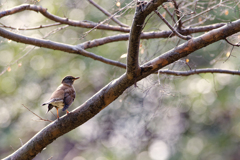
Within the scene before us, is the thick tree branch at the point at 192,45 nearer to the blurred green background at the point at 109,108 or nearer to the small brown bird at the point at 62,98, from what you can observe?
the small brown bird at the point at 62,98

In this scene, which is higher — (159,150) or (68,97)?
(68,97)

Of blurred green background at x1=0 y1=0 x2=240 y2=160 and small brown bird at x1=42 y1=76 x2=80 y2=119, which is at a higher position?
small brown bird at x1=42 y1=76 x2=80 y2=119

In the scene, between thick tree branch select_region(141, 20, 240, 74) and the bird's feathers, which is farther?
the bird's feathers

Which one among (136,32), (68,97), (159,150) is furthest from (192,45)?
(159,150)

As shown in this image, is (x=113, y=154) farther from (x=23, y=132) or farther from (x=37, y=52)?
(x=37, y=52)

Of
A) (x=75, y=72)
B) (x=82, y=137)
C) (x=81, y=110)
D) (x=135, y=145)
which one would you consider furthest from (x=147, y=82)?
(x=82, y=137)

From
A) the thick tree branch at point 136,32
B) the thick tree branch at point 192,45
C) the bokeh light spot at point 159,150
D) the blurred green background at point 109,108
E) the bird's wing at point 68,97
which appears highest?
the thick tree branch at point 136,32

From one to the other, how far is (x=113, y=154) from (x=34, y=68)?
355 centimetres

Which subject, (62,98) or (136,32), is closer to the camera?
(136,32)

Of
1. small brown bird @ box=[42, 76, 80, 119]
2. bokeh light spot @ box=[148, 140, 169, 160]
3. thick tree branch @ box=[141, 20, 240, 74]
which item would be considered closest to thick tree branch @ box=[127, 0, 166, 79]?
thick tree branch @ box=[141, 20, 240, 74]

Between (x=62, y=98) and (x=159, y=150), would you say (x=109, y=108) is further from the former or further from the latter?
(x=62, y=98)

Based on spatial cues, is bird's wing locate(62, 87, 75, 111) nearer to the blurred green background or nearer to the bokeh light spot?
the blurred green background

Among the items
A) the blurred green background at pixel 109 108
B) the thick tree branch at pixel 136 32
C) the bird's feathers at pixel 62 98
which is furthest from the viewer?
the blurred green background at pixel 109 108

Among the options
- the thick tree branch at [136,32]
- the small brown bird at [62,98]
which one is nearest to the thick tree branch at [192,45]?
the thick tree branch at [136,32]
